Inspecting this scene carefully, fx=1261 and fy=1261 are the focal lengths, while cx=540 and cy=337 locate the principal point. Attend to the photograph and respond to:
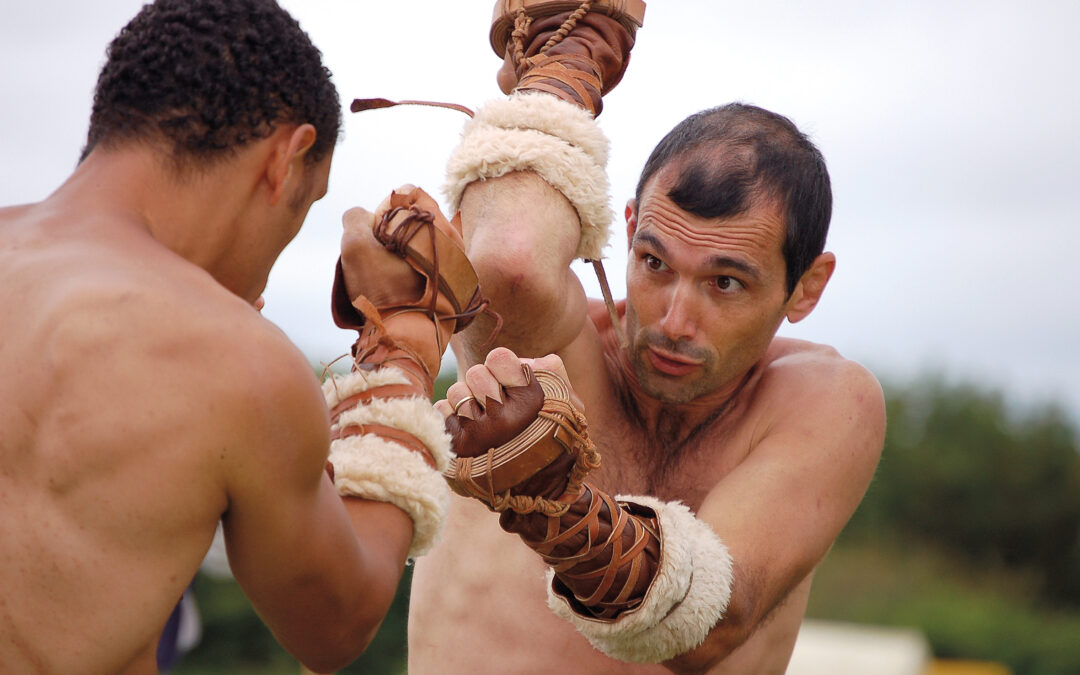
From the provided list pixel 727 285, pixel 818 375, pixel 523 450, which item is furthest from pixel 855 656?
pixel 523 450

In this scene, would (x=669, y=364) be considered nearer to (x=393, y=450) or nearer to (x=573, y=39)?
(x=573, y=39)

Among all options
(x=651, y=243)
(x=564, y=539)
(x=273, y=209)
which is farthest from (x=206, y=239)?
(x=651, y=243)

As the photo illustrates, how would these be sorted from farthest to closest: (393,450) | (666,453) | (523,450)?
(666,453), (523,450), (393,450)

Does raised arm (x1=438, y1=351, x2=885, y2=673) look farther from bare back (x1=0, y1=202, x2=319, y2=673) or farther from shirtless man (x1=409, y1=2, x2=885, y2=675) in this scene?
bare back (x1=0, y1=202, x2=319, y2=673)

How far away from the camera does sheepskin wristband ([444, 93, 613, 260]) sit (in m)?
3.71

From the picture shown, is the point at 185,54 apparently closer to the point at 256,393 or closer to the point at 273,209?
the point at 273,209

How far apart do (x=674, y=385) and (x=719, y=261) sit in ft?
1.37

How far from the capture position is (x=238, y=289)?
2.70m

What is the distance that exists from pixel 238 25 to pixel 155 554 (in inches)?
41.4

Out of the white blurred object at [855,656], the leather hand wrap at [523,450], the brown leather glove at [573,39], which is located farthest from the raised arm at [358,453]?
the white blurred object at [855,656]

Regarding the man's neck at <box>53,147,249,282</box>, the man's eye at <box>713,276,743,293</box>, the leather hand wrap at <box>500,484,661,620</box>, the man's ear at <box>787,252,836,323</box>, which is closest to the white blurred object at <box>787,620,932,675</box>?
the man's ear at <box>787,252,836,323</box>

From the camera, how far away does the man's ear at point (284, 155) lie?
2594 mm

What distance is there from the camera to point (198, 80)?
2.46 metres

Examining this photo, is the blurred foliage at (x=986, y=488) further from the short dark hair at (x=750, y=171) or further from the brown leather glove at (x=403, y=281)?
the brown leather glove at (x=403, y=281)
